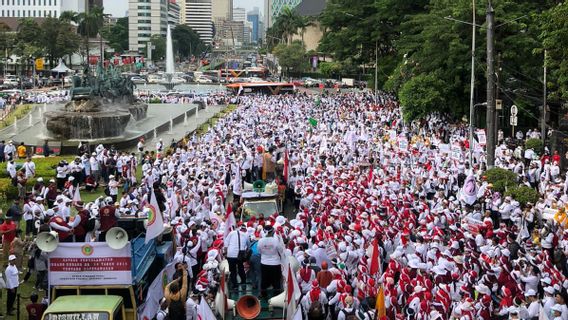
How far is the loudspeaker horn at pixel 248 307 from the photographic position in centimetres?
1046

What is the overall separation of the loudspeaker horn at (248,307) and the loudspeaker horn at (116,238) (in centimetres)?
185

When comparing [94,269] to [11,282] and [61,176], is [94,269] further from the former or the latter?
[61,176]

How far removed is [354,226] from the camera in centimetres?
1477

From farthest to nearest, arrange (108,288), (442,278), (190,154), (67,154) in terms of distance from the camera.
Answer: (67,154)
(190,154)
(442,278)
(108,288)

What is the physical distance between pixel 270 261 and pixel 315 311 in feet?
4.15

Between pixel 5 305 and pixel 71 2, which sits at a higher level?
pixel 71 2

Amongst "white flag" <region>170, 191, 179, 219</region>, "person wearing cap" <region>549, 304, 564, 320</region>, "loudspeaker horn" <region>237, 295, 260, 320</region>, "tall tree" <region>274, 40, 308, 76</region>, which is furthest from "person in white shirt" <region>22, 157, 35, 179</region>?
"tall tree" <region>274, 40, 308, 76</region>

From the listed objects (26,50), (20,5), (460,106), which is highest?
(20,5)

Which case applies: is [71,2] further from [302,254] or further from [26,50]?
[302,254]

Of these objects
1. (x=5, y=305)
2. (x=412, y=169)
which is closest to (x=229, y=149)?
(x=412, y=169)

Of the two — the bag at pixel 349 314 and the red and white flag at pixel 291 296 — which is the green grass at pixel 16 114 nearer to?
the red and white flag at pixel 291 296

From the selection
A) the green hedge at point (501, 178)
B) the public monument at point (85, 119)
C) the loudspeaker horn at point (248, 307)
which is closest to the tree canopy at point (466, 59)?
the green hedge at point (501, 178)

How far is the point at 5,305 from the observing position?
539 inches

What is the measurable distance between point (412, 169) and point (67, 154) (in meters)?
16.2
